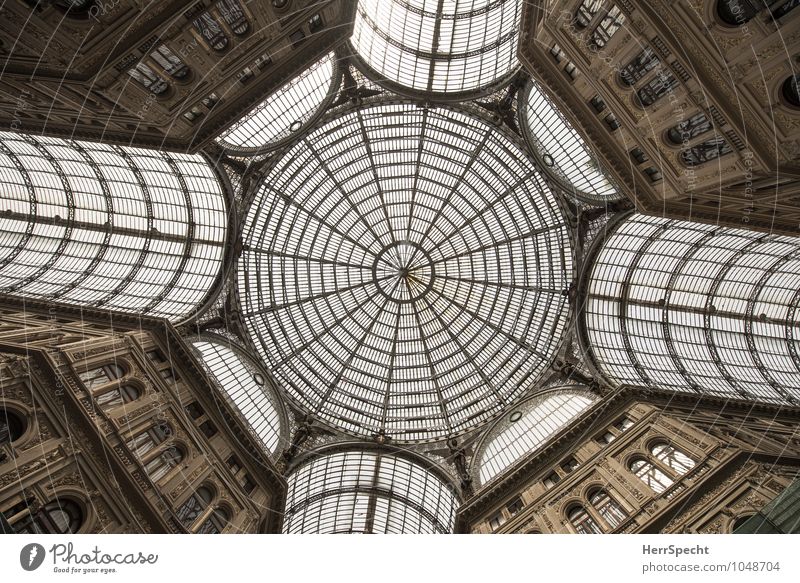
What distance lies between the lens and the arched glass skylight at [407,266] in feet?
133

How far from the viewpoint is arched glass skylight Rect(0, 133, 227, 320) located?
1395 inches

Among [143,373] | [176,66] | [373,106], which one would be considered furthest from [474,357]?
[176,66]

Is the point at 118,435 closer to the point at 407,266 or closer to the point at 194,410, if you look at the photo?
the point at 194,410

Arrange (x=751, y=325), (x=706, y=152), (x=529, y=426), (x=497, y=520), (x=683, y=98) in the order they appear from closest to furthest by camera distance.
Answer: (x=683, y=98)
(x=706, y=152)
(x=497, y=520)
(x=751, y=325)
(x=529, y=426)

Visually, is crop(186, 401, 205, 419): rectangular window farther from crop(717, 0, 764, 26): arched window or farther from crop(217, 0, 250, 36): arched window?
crop(717, 0, 764, 26): arched window

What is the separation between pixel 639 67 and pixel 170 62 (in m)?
21.1

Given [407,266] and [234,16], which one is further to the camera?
[407,266]

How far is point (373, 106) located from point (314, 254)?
53.7 ft

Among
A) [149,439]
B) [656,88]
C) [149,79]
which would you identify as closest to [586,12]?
[656,88]

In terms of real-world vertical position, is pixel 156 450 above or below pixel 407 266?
below

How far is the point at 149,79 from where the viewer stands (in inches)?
849

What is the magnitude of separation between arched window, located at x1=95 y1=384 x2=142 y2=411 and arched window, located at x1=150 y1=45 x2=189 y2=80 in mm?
17705

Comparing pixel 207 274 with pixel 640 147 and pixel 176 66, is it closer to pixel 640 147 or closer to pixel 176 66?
pixel 176 66
